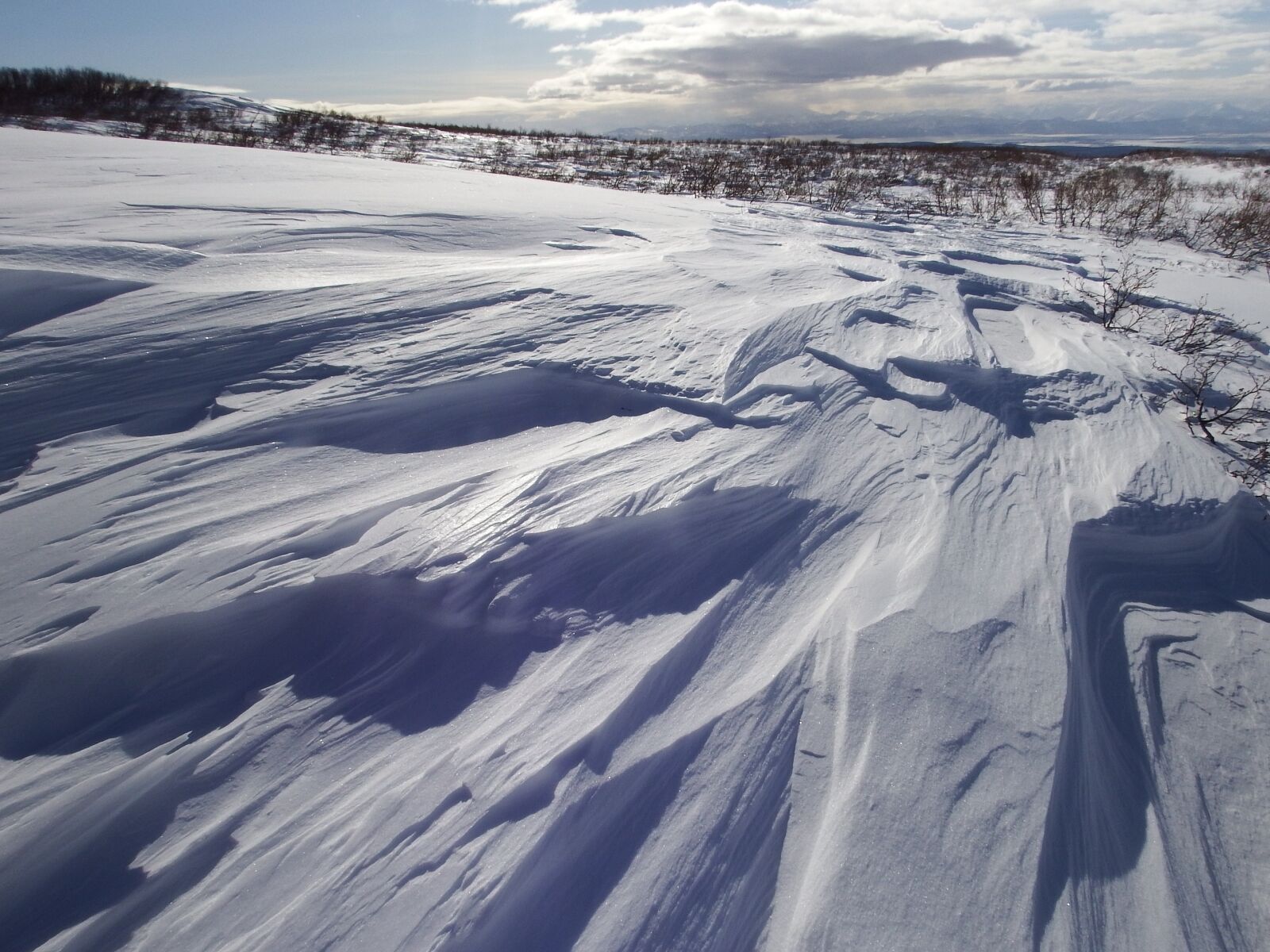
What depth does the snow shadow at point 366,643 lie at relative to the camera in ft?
3.37

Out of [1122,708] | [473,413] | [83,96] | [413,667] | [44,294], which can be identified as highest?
[83,96]

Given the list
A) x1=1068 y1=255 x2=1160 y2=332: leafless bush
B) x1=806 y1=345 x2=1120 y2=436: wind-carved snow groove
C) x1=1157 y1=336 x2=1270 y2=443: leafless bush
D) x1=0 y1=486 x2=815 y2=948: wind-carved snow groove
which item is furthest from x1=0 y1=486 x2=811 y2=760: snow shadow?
x1=1068 y1=255 x2=1160 y2=332: leafless bush

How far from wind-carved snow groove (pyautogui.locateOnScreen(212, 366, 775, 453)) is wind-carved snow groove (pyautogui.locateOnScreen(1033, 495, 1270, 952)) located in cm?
99

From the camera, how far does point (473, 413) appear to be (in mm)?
1797

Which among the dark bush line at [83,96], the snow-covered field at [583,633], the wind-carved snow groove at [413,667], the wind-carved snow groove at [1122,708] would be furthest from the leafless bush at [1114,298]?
the dark bush line at [83,96]

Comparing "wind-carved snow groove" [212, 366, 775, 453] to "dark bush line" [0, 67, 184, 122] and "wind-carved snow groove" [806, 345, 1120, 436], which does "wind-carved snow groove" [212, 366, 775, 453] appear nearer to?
"wind-carved snow groove" [806, 345, 1120, 436]

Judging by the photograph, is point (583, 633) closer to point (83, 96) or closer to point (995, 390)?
point (995, 390)

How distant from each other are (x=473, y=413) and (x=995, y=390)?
6.46ft

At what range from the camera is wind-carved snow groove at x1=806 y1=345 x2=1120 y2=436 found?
2164mm

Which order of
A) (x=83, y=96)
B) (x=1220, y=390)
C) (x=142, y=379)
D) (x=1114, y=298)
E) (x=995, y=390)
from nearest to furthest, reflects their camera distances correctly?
(x=142, y=379)
(x=995, y=390)
(x=1220, y=390)
(x=1114, y=298)
(x=83, y=96)

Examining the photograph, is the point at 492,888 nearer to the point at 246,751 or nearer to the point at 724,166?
the point at 246,751

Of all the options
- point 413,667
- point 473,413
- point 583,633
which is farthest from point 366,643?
point 473,413

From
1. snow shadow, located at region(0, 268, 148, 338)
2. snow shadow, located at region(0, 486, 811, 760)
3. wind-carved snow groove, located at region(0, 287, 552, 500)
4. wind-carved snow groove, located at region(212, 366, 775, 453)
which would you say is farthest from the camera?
snow shadow, located at region(0, 268, 148, 338)

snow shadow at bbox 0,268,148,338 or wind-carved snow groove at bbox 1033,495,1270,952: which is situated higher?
snow shadow at bbox 0,268,148,338
